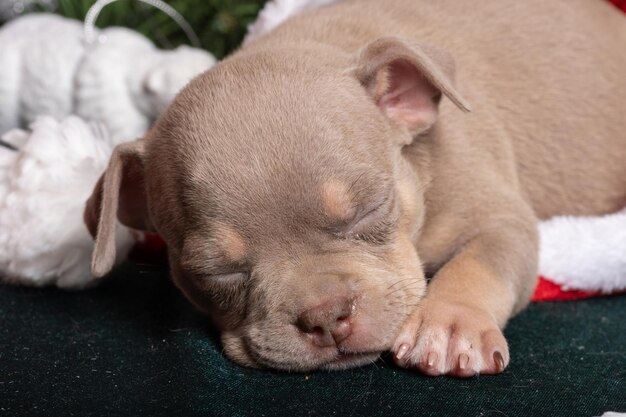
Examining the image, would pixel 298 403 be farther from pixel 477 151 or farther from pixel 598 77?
pixel 598 77

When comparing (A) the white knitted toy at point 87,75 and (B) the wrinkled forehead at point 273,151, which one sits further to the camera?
(A) the white knitted toy at point 87,75

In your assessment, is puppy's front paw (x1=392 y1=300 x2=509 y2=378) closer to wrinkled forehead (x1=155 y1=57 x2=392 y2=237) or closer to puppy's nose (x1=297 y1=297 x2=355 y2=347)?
puppy's nose (x1=297 y1=297 x2=355 y2=347)

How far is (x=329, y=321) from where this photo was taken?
2705 mm

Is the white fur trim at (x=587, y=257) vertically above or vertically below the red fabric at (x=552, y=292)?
above

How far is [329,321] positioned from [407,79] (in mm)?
1171

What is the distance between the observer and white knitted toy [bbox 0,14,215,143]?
498cm

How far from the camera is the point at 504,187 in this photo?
3760 mm

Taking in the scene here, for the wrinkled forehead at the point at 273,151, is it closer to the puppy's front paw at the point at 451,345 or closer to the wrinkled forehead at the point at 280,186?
the wrinkled forehead at the point at 280,186

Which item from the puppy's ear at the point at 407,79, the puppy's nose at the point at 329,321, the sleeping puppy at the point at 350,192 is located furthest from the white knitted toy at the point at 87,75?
the puppy's nose at the point at 329,321

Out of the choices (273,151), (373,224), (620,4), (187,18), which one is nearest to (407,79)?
(373,224)

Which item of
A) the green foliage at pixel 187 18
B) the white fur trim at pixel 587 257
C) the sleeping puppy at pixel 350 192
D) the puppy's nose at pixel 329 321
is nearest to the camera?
the puppy's nose at pixel 329 321

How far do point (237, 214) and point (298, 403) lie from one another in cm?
64

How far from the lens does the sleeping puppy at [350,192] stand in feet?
9.22

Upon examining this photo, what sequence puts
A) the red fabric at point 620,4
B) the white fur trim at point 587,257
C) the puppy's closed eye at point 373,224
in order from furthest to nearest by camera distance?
1. the red fabric at point 620,4
2. the white fur trim at point 587,257
3. the puppy's closed eye at point 373,224
